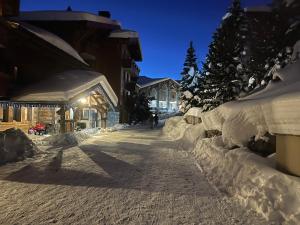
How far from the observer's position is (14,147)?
11.8 meters

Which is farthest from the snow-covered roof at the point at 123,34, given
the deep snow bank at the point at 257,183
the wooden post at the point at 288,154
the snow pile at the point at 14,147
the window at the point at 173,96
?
the window at the point at 173,96

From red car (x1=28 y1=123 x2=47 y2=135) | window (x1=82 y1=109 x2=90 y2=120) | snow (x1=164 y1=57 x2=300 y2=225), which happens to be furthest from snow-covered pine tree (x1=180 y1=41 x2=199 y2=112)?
snow (x1=164 y1=57 x2=300 y2=225)

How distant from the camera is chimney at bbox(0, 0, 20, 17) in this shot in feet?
46.9

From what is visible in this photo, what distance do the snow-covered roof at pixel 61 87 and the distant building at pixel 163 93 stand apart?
42.3m

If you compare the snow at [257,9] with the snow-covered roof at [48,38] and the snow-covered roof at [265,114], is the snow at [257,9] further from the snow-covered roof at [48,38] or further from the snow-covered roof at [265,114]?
the snow-covered roof at [265,114]

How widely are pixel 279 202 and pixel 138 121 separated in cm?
4035

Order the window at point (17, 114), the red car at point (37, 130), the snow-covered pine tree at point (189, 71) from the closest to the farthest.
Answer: the window at point (17, 114) < the red car at point (37, 130) < the snow-covered pine tree at point (189, 71)

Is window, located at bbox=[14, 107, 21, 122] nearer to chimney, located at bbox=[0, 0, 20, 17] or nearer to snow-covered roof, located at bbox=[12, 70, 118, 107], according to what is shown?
snow-covered roof, located at bbox=[12, 70, 118, 107]

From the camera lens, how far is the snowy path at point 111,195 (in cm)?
562

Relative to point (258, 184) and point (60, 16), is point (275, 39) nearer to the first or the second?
point (258, 184)

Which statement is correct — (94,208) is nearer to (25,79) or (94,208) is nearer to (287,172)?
(287,172)

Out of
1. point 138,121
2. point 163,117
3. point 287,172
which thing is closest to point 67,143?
point 287,172

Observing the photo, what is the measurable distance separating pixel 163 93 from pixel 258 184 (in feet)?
212

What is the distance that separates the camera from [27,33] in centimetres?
1916
